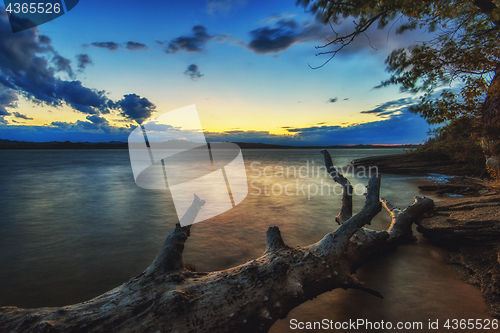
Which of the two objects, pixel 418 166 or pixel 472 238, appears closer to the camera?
pixel 472 238

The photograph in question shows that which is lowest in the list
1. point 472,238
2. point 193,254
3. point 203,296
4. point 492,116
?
point 193,254

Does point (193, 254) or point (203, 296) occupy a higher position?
point (203, 296)

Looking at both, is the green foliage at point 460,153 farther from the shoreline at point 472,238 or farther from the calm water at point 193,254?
the calm water at point 193,254

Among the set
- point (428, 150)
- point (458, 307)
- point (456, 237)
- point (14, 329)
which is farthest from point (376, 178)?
point (428, 150)

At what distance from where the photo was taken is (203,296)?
1.90 meters

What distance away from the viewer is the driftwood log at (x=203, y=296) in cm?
163

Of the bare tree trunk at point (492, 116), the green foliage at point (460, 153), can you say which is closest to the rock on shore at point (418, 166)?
the green foliage at point (460, 153)

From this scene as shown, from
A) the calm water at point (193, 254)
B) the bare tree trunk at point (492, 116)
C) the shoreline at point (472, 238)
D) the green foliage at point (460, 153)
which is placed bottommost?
the calm water at point (193, 254)

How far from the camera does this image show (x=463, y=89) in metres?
5.34

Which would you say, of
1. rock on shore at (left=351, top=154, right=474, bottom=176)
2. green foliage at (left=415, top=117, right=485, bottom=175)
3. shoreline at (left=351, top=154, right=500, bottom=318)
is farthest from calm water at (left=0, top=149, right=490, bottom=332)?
rock on shore at (left=351, top=154, right=474, bottom=176)

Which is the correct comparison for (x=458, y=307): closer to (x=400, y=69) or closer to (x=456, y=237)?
(x=456, y=237)

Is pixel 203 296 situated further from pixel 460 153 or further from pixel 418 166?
pixel 418 166

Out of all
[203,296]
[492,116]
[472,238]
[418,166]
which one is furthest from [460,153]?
[203,296]

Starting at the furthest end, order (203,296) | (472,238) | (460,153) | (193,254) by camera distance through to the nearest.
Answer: (460,153)
(193,254)
(472,238)
(203,296)
